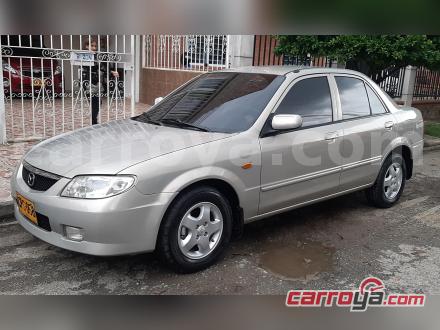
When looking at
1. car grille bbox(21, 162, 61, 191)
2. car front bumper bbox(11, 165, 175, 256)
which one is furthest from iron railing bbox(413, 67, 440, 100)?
car grille bbox(21, 162, 61, 191)

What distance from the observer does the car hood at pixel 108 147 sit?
3303 mm

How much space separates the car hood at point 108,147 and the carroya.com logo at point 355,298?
4.67 ft

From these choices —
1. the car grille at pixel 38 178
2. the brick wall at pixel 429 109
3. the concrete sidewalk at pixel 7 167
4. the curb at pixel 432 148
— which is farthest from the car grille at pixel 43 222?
the brick wall at pixel 429 109

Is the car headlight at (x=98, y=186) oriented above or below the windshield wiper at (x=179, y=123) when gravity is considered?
below

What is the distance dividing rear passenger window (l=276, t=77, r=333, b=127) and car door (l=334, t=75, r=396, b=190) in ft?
0.75

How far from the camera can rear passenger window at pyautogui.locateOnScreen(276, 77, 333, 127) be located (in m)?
4.26

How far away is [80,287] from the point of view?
3.36 metres

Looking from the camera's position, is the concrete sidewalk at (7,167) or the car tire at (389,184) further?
the car tire at (389,184)

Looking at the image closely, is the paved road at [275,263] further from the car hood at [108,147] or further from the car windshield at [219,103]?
the car windshield at [219,103]

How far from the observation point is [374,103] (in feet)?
17.0

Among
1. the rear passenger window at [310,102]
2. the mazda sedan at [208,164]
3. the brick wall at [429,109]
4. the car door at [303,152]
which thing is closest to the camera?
the mazda sedan at [208,164]

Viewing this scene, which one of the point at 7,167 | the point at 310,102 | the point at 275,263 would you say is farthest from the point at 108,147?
the point at 7,167

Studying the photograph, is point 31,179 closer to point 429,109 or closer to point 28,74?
point 28,74

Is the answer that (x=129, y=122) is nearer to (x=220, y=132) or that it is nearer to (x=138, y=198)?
(x=220, y=132)
